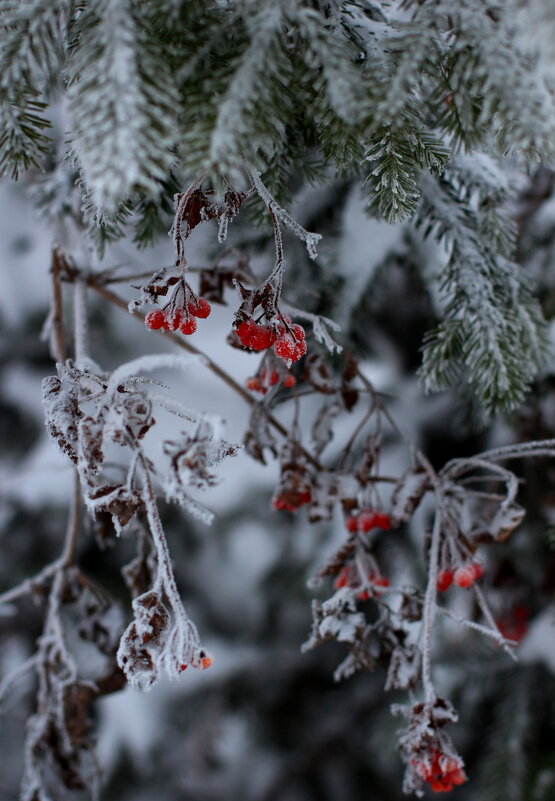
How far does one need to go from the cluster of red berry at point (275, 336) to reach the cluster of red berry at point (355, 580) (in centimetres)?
39

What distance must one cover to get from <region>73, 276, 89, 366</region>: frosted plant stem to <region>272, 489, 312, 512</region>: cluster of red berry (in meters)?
0.35

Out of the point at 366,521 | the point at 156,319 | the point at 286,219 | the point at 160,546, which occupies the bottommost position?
the point at 366,521

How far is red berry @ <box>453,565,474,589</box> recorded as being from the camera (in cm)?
85

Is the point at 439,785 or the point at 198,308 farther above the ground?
the point at 198,308

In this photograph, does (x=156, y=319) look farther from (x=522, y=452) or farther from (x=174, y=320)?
(x=522, y=452)

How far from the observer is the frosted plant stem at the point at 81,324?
85 centimetres

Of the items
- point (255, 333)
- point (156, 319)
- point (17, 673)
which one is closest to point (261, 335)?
point (255, 333)

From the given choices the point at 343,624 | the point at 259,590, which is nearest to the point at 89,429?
the point at 343,624

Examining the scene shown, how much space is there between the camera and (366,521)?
3.14 feet

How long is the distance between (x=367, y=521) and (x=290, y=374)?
251 mm

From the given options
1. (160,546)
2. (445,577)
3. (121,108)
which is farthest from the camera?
(445,577)

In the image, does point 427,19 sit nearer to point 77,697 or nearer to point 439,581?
point 439,581

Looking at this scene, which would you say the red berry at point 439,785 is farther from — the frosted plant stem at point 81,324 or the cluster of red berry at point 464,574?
the frosted plant stem at point 81,324

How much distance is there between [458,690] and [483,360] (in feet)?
4.05
